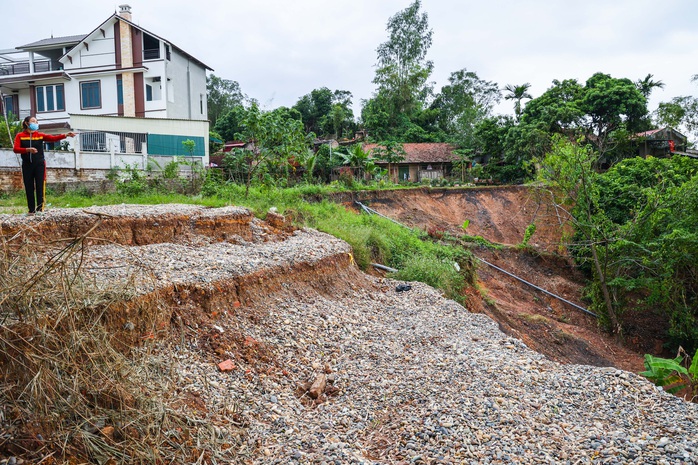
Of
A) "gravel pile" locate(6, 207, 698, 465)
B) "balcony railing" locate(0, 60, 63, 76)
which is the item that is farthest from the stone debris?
"balcony railing" locate(0, 60, 63, 76)

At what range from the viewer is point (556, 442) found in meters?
4.12

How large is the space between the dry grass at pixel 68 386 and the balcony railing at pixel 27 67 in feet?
98.9

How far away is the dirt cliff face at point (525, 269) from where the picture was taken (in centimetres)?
1195

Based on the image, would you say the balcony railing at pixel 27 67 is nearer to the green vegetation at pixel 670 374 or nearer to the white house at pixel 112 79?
the white house at pixel 112 79

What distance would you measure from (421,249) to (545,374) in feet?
24.4

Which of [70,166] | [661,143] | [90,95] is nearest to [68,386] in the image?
[70,166]

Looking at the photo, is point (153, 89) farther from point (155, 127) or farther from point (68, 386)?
point (68, 386)

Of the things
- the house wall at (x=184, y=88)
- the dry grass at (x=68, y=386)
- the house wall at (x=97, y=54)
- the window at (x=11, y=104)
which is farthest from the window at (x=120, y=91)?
the dry grass at (x=68, y=386)

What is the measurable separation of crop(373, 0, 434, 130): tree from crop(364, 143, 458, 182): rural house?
5717 millimetres

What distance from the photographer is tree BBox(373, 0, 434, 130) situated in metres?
38.8

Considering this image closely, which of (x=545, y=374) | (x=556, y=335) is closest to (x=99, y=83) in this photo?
(x=556, y=335)

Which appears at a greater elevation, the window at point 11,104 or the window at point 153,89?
the window at point 153,89

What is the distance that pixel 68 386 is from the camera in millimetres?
3152

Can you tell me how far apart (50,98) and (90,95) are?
2.60m
